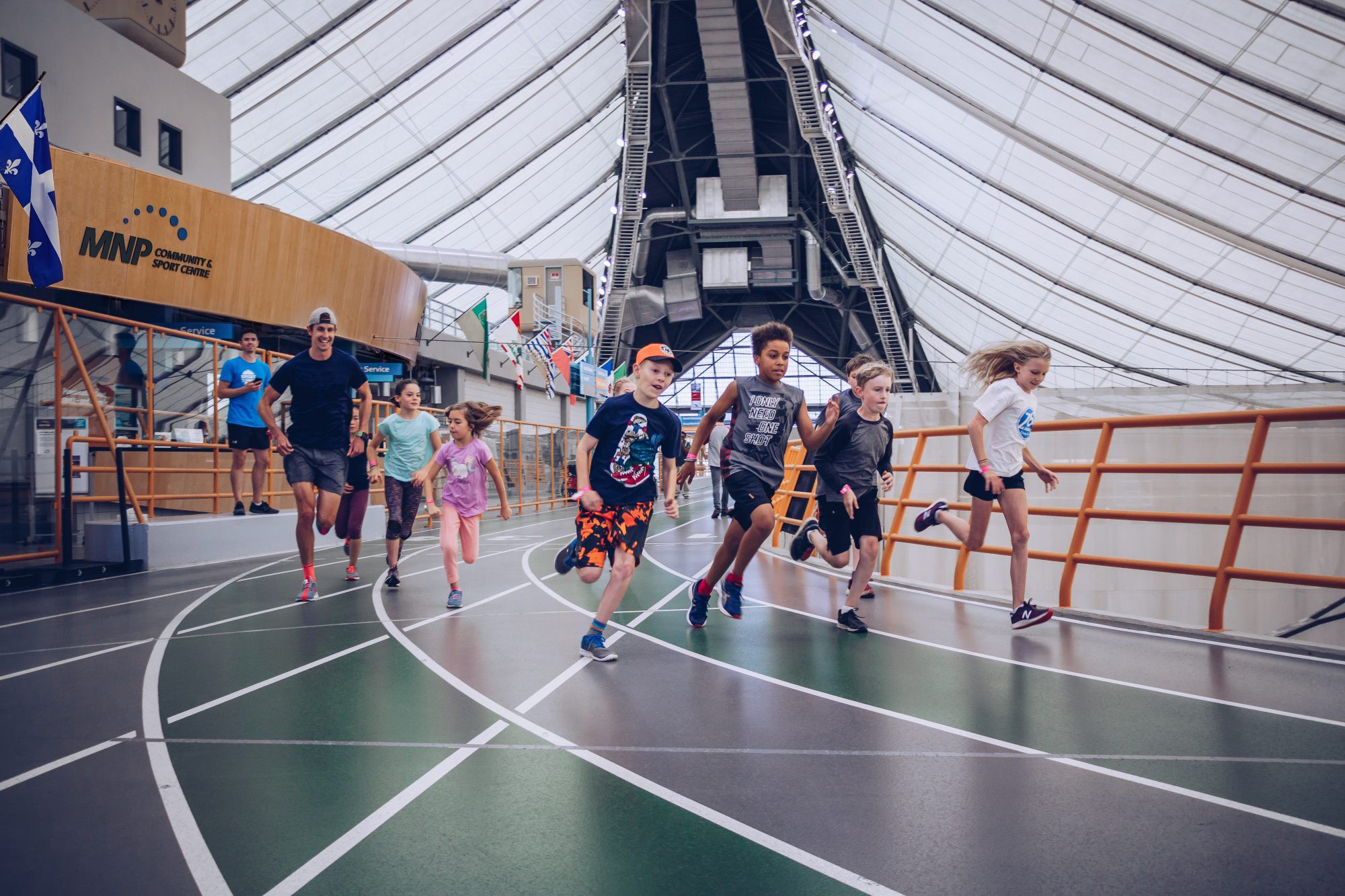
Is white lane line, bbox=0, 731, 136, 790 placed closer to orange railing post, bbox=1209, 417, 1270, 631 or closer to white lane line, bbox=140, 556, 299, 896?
white lane line, bbox=140, 556, 299, 896

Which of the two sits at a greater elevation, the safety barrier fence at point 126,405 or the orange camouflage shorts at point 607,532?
the safety barrier fence at point 126,405

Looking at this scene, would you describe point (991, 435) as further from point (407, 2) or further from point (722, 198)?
point (722, 198)

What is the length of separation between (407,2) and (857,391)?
20.5 meters

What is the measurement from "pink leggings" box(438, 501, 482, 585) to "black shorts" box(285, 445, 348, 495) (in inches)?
37.5

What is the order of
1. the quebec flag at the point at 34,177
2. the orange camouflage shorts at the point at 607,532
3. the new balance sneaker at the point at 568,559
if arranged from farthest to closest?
the quebec flag at the point at 34,177, the new balance sneaker at the point at 568,559, the orange camouflage shorts at the point at 607,532

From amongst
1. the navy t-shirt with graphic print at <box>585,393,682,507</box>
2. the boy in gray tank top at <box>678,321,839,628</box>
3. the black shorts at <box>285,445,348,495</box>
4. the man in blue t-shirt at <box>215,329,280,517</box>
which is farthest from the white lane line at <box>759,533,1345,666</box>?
the man in blue t-shirt at <box>215,329,280,517</box>

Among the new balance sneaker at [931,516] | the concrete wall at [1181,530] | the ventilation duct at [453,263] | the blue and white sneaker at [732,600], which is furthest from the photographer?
the ventilation duct at [453,263]

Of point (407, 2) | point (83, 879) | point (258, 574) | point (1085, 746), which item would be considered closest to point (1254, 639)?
point (1085, 746)

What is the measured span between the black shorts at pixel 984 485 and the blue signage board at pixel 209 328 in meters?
15.2

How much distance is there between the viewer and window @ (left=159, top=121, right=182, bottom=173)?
54.9ft

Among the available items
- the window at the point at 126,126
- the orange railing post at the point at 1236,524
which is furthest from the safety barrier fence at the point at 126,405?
the orange railing post at the point at 1236,524

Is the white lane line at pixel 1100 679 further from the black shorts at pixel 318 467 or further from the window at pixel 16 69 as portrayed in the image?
the window at pixel 16 69

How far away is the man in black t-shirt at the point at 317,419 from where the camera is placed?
24.7 ft

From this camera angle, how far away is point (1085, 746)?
11.8ft
